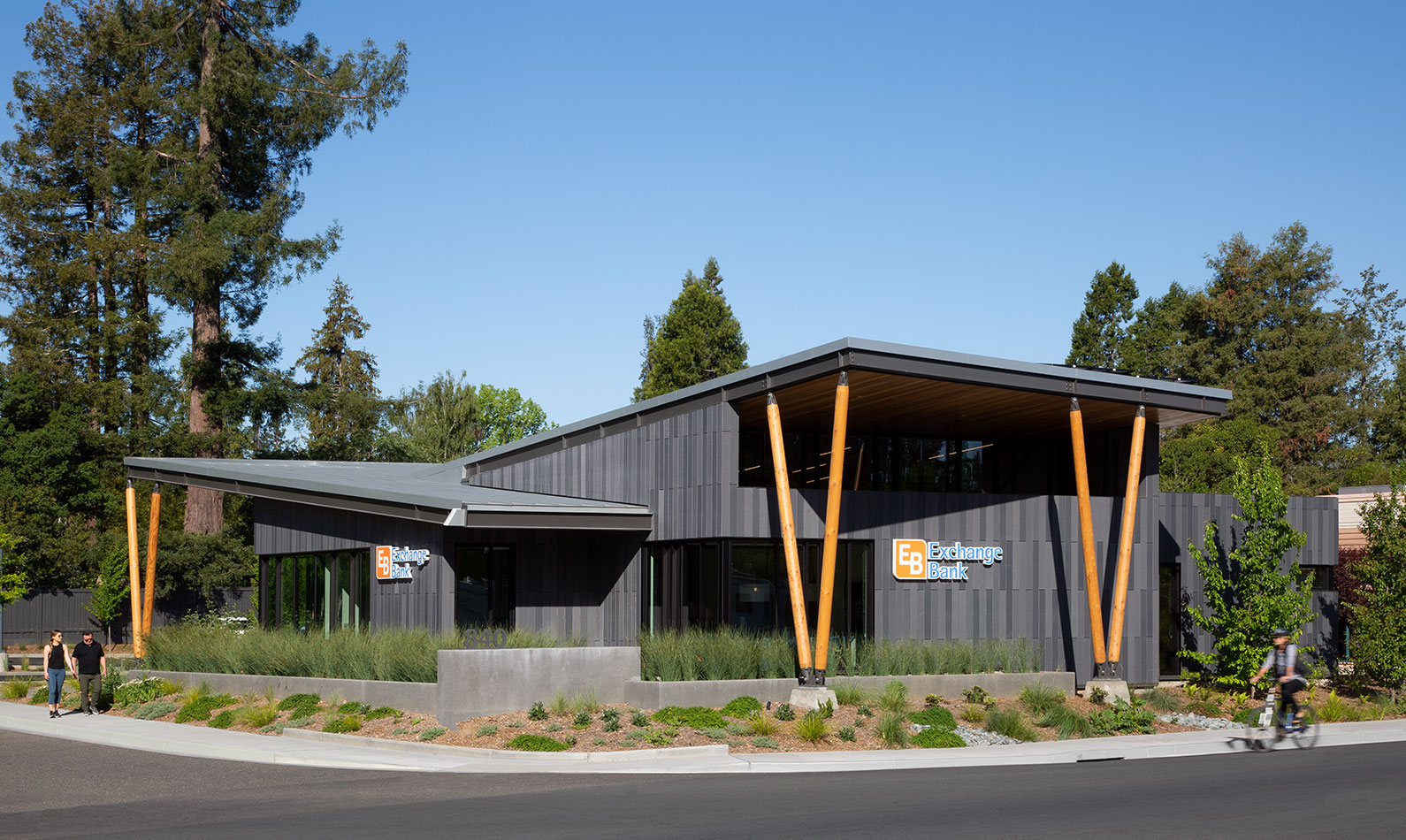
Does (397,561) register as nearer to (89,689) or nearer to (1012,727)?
(89,689)

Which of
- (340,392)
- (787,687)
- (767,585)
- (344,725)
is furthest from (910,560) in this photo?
(340,392)

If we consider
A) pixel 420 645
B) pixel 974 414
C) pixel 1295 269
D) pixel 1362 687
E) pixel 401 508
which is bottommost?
pixel 1362 687

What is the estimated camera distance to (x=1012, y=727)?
20.5 meters

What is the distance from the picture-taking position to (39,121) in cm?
5500

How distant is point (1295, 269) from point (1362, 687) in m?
46.6

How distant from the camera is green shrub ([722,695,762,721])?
20844 millimetres

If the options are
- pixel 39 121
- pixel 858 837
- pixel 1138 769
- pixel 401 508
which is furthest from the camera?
pixel 39 121

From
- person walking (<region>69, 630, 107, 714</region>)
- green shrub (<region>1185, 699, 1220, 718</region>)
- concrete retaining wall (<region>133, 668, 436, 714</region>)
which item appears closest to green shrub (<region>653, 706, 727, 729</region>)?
concrete retaining wall (<region>133, 668, 436, 714</region>)

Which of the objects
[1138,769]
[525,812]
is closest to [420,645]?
[525,812]

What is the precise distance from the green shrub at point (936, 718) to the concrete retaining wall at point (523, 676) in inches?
179

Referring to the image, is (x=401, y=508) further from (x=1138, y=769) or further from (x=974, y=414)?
(x=1138, y=769)

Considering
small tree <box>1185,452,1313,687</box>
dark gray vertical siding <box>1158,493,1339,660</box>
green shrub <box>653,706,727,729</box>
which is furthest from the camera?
dark gray vertical siding <box>1158,493,1339,660</box>

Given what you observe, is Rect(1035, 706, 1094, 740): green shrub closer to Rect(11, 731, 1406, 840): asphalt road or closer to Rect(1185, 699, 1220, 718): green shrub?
Rect(11, 731, 1406, 840): asphalt road

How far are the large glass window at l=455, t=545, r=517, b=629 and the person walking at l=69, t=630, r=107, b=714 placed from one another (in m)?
6.54
